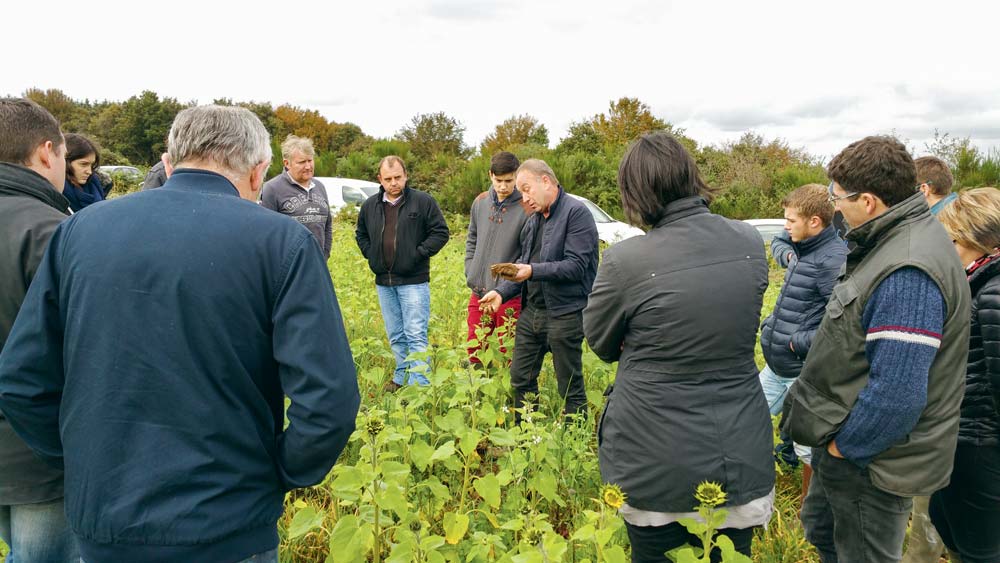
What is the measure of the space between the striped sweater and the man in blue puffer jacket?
1.10 meters

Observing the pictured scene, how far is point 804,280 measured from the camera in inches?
116

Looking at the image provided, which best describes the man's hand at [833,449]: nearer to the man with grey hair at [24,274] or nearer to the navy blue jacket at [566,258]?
the navy blue jacket at [566,258]

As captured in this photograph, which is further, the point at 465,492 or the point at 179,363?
the point at 465,492

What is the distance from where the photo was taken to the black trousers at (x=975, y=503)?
202cm

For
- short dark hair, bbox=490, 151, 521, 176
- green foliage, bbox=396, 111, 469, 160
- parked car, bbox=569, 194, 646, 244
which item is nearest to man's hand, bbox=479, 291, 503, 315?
short dark hair, bbox=490, 151, 521, 176

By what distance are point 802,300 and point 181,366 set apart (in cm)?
261

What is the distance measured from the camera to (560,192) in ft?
11.9

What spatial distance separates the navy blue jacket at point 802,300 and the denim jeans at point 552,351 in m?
0.98

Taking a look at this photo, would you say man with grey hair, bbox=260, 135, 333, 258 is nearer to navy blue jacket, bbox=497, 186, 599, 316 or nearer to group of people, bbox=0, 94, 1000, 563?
navy blue jacket, bbox=497, 186, 599, 316

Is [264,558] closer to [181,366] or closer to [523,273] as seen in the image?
[181,366]

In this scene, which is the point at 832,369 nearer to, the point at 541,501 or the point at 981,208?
the point at 981,208

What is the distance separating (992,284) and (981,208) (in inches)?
10.4

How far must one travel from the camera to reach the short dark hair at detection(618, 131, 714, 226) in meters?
1.93

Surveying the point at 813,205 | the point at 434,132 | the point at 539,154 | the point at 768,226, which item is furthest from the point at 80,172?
the point at 434,132
